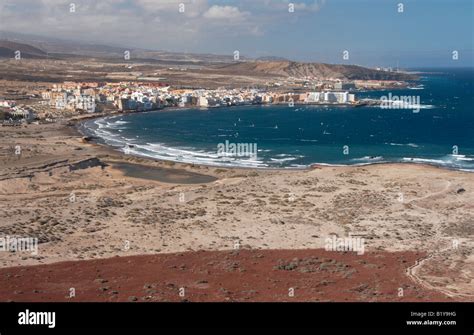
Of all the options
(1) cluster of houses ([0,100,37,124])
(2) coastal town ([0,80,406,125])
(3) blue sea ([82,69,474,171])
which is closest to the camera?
(3) blue sea ([82,69,474,171])

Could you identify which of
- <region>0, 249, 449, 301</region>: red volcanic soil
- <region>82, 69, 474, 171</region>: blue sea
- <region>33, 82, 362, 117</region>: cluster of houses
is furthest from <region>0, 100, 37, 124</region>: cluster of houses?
<region>0, 249, 449, 301</region>: red volcanic soil

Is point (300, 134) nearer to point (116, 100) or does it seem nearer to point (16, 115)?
point (16, 115)

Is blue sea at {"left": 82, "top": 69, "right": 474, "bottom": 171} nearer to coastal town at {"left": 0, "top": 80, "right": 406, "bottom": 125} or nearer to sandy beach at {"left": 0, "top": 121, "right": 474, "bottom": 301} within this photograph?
coastal town at {"left": 0, "top": 80, "right": 406, "bottom": 125}

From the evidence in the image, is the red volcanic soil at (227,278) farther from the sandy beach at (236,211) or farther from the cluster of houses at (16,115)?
the cluster of houses at (16,115)

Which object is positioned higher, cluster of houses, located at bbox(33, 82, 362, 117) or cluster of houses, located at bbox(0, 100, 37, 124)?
cluster of houses, located at bbox(33, 82, 362, 117)

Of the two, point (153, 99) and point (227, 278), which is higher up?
point (153, 99)

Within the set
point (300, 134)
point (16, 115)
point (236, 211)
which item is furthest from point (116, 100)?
point (236, 211)

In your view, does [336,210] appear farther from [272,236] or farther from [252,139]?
[252,139]
